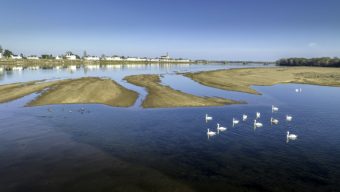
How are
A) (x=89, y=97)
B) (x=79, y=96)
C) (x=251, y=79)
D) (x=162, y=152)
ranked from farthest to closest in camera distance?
(x=251, y=79)
(x=79, y=96)
(x=89, y=97)
(x=162, y=152)

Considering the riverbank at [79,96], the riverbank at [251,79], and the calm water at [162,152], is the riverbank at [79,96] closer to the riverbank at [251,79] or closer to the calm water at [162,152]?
the calm water at [162,152]

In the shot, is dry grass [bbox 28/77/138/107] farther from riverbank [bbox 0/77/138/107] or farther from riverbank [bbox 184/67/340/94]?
riverbank [bbox 184/67/340/94]

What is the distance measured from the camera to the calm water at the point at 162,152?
16109 millimetres

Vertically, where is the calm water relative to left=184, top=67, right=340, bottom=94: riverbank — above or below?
below

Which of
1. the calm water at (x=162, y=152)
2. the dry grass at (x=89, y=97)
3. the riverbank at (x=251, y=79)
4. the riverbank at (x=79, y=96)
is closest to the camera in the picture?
the calm water at (x=162, y=152)

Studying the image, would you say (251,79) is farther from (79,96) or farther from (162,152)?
(162,152)

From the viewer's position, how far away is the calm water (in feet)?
52.9

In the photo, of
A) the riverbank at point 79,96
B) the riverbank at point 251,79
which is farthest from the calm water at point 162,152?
the riverbank at point 251,79

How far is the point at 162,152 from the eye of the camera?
2084 cm

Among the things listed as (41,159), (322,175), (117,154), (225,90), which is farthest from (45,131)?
(225,90)

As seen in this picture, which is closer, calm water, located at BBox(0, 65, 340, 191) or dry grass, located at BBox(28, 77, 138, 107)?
calm water, located at BBox(0, 65, 340, 191)

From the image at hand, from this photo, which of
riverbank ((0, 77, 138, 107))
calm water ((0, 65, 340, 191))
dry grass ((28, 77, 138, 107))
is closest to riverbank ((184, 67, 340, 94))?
dry grass ((28, 77, 138, 107))

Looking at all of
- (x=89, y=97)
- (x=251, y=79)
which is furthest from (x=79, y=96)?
(x=251, y=79)

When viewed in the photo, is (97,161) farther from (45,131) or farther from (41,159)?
(45,131)
